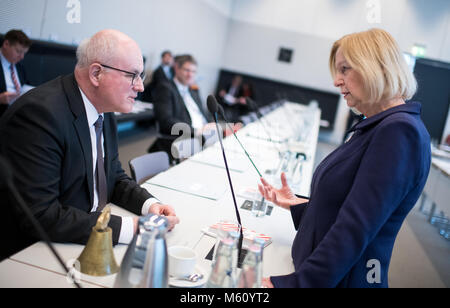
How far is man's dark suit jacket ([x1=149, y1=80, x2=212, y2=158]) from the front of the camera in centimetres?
369

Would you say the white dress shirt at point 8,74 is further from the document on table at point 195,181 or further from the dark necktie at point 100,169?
the dark necktie at point 100,169

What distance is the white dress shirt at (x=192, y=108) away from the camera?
13.2ft

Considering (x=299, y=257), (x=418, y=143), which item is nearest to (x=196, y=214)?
(x=299, y=257)

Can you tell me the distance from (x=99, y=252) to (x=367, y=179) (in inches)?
29.3

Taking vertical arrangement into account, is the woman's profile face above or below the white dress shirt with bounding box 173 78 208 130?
above

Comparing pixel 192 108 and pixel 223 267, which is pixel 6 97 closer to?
pixel 192 108

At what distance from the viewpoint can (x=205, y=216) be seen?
67.0 inches

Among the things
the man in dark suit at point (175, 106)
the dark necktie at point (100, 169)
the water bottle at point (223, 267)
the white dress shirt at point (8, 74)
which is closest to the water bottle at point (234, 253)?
the water bottle at point (223, 267)

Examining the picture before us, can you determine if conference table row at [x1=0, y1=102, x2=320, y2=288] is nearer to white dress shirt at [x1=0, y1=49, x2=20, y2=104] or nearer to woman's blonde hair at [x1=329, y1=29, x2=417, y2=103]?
woman's blonde hair at [x1=329, y1=29, x2=417, y2=103]

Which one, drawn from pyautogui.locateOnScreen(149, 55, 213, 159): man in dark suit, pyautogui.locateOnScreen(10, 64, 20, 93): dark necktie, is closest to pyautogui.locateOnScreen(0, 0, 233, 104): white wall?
pyautogui.locateOnScreen(10, 64, 20, 93): dark necktie

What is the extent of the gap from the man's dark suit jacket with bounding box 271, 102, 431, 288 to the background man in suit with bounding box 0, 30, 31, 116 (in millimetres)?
3065

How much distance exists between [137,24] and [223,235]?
18.4 ft
